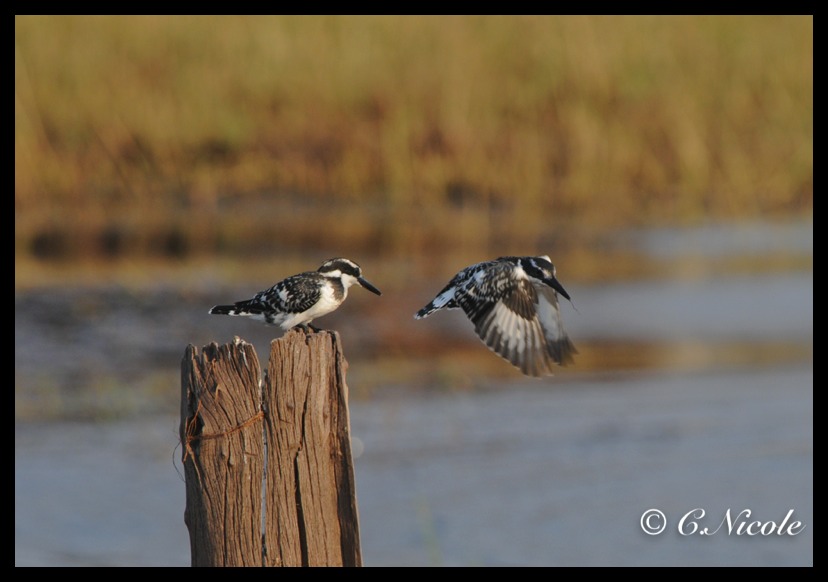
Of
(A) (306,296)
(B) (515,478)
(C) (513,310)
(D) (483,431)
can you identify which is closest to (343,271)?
(A) (306,296)

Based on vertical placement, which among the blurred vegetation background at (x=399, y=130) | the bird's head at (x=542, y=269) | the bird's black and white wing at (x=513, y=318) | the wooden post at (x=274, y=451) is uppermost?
the blurred vegetation background at (x=399, y=130)

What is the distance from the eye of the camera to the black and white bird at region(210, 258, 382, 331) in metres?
4.84

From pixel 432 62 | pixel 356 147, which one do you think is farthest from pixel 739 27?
pixel 356 147

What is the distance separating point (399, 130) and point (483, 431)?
9.17m

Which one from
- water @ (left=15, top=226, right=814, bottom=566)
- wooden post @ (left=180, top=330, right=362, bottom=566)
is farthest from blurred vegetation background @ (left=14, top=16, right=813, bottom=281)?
wooden post @ (left=180, top=330, right=362, bottom=566)

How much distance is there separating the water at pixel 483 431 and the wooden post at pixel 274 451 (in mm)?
1651

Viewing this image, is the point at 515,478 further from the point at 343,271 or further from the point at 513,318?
the point at 343,271

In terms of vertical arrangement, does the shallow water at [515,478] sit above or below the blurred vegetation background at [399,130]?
below

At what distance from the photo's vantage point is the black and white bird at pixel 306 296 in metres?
4.84

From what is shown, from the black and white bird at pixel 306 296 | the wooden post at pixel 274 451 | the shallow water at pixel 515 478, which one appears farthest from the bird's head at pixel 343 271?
the shallow water at pixel 515 478

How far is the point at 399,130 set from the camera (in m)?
17.9

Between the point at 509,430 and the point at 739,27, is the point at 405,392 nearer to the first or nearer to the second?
the point at 509,430

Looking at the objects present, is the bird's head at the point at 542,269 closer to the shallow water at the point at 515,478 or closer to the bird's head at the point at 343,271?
the bird's head at the point at 343,271

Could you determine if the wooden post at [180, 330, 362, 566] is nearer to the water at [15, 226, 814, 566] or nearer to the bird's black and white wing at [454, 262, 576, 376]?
the bird's black and white wing at [454, 262, 576, 376]
